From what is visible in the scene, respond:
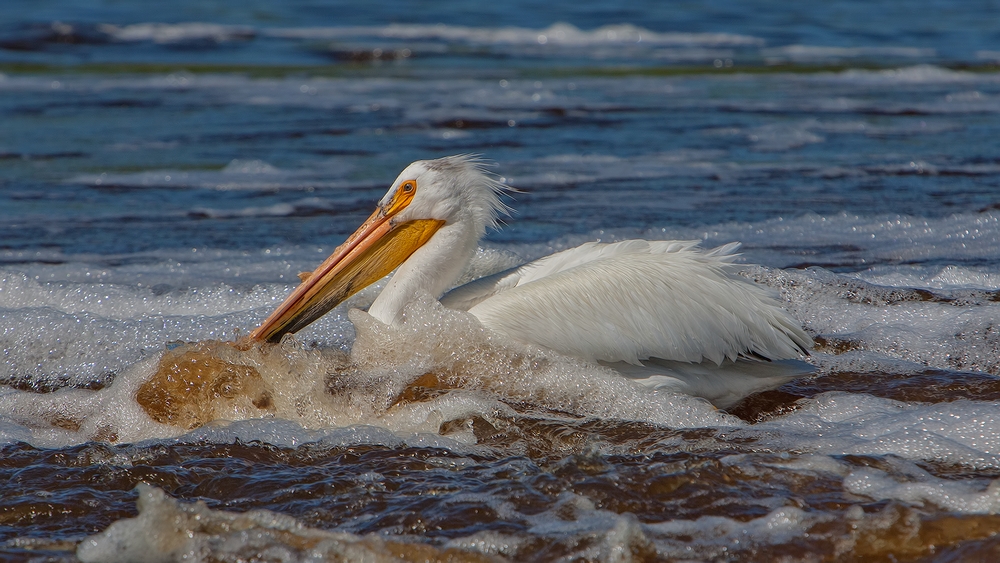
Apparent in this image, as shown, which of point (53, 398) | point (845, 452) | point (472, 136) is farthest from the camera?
point (472, 136)

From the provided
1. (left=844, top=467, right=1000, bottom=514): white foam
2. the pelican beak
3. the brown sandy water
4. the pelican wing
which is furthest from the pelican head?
(left=844, top=467, right=1000, bottom=514): white foam

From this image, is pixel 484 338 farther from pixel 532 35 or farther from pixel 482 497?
pixel 532 35

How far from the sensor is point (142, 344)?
3844mm

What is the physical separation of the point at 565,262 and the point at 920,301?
156 centimetres

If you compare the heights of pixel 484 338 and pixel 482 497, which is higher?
pixel 484 338

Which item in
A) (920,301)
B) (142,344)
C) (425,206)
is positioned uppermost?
(425,206)

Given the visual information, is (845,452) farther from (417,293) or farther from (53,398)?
(53,398)

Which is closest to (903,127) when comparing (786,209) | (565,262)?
(786,209)

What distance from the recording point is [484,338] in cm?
307

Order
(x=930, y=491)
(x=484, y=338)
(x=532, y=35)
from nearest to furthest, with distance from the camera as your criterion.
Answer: (x=930, y=491), (x=484, y=338), (x=532, y=35)

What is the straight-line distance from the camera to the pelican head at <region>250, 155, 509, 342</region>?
3420 millimetres

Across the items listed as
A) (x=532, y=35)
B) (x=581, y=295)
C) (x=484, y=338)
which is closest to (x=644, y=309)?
(x=581, y=295)

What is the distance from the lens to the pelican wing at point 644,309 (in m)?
3.07

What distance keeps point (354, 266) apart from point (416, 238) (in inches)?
9.0
